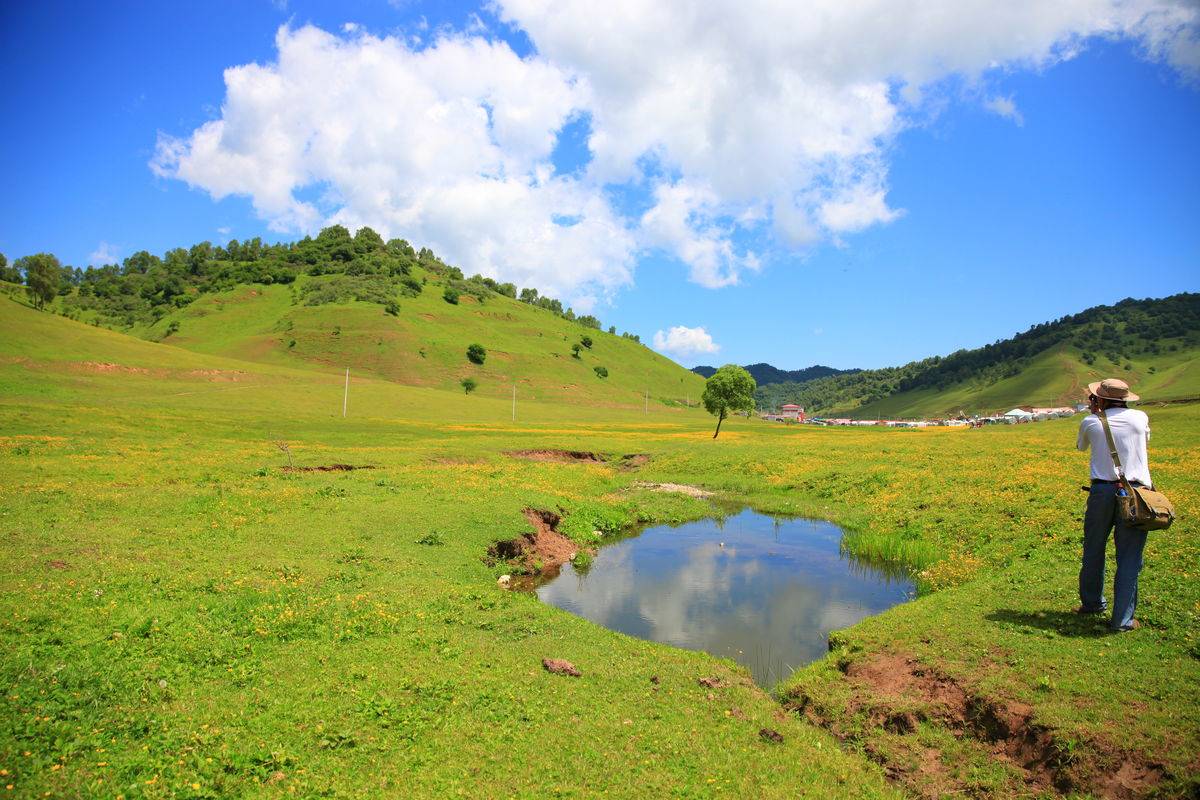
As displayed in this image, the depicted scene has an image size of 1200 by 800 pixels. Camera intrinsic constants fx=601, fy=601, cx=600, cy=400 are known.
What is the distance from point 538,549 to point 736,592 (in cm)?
732

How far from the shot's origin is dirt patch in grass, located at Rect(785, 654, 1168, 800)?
744 centimetres

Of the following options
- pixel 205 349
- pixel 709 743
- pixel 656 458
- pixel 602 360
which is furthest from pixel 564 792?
pixel 602 360

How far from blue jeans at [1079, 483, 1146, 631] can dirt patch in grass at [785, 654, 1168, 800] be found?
291 centimetres

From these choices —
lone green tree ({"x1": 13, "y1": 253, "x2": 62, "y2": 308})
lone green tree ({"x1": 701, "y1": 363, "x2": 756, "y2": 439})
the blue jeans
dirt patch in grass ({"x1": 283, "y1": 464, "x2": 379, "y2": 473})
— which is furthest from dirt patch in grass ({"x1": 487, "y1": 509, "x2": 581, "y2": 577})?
lone green tree ({"x1": 13, "y1": 253, "x2": 62, "y2": 308})

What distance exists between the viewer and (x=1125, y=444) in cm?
991

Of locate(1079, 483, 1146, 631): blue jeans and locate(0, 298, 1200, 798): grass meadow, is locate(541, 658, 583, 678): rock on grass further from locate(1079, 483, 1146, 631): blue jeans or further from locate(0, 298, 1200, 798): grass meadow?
locate(1079, 483, 1146, 631): blue jeans

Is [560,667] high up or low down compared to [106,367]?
down

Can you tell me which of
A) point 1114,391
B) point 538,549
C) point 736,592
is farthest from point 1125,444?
point 538,549

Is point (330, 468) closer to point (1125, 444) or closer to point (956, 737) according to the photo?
point (956, 737)

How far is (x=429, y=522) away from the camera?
20594mm

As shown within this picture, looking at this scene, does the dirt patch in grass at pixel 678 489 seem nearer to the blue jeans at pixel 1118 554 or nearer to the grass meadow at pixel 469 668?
the grass meadow at pixel 469 668

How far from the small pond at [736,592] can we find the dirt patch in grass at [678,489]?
8.51 meters

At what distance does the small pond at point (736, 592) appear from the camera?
14.6 meters

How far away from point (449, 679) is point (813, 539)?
1998 cm
